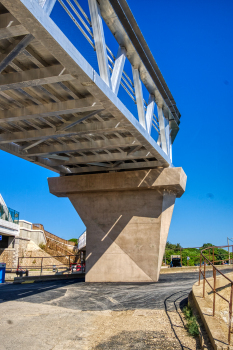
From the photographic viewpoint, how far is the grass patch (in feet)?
20.5

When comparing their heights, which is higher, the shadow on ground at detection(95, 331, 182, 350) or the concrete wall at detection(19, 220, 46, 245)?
the concrete wall at detection(19, 220, 46, 245)

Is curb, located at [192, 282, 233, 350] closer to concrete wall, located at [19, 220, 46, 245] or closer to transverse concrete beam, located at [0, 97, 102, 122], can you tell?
transverse concrete beam, located at [0, 97, 102, 122]

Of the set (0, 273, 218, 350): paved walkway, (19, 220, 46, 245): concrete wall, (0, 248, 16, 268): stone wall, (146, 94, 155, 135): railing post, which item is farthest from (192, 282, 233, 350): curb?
(19, 220, 46, 245): concrete wall

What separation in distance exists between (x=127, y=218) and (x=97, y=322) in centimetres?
908

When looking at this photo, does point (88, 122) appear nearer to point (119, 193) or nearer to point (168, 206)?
point (119, 193)

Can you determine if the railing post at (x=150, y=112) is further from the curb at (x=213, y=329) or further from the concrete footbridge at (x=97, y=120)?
the curb at (x=213, y=329)

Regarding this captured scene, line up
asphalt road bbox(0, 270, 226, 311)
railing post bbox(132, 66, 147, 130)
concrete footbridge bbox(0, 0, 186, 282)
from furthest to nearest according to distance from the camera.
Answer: railing post bbox(132, 66, 147, 130) → asphalt road bbox(0, 270, 226, 311) → concrete footbridge bbox(0, 0, 186, 282)

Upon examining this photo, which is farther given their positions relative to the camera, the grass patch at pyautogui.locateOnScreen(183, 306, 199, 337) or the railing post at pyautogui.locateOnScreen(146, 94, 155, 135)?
the railing post at pyautogui.locateOnScreen(146, 94, 155, 135)

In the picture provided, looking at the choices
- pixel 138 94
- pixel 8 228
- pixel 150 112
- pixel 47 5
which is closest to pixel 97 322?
pixel 47 5

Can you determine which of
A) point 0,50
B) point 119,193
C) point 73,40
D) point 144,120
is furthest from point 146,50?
point 119,193

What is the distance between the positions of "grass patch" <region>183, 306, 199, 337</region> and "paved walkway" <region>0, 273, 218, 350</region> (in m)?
0.15

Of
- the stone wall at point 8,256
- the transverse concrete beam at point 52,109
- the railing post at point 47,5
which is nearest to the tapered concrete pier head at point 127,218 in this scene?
the transverse concrete beam at point 52,109

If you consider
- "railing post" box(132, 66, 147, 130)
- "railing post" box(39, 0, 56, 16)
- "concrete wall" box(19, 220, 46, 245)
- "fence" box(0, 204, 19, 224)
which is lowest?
"concrete wall" box(19, 220, 46, 245)

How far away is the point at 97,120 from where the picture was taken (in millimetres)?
11523
